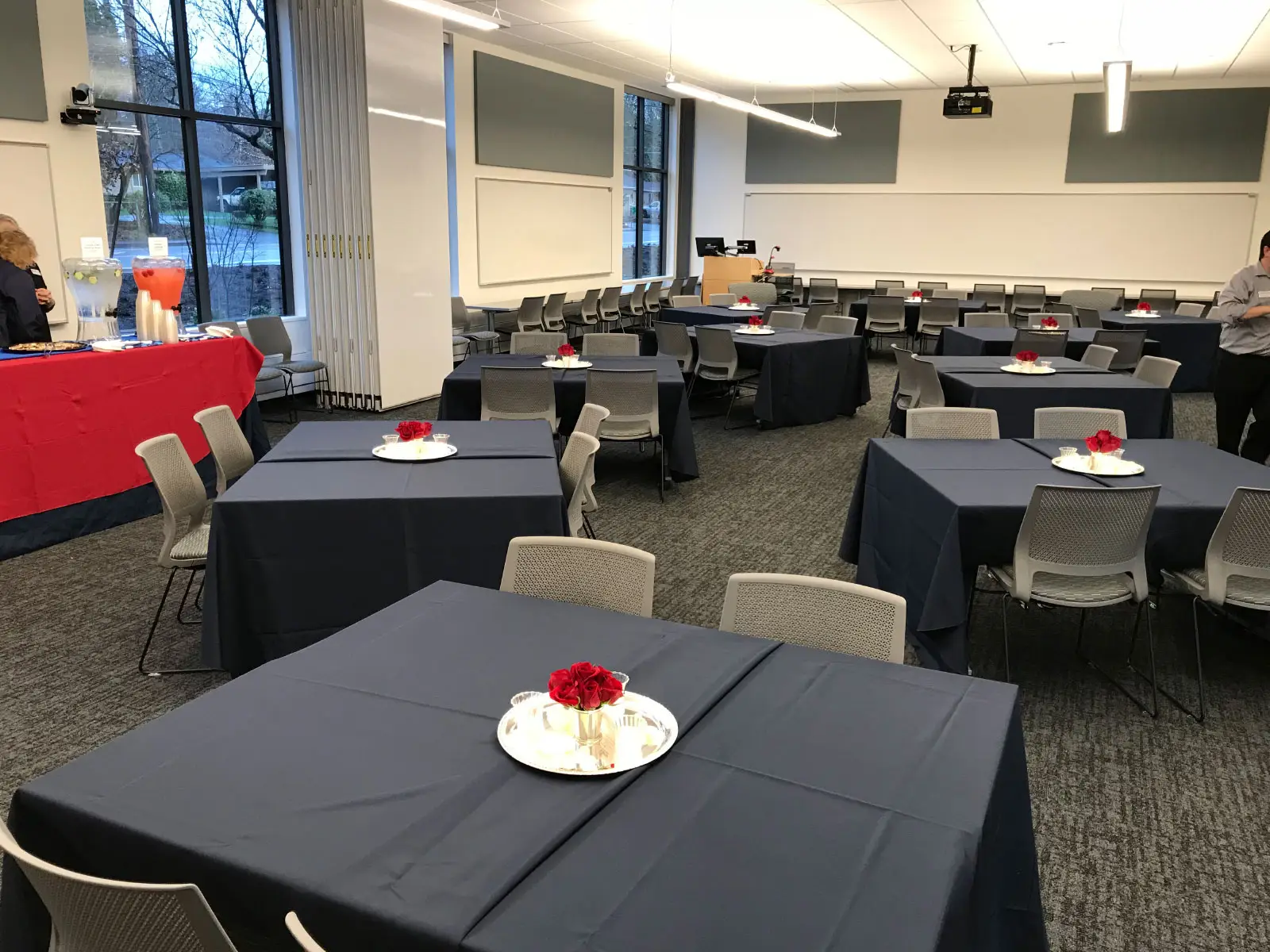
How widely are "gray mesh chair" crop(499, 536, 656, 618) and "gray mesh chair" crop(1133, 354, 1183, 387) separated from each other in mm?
5106

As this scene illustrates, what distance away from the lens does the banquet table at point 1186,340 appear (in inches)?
416

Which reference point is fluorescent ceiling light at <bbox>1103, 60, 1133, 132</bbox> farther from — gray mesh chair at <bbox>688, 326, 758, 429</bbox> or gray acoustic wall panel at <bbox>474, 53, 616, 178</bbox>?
gray acoustic wall panel at <bbox>474, 53, 616, 178</bbox>

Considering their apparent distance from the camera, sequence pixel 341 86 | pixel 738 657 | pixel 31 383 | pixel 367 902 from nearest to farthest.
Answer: pixel 367 902 → pixel 738 657 → pixel 31 383 → pixel 341 86

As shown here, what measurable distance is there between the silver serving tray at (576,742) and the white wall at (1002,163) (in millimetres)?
14059

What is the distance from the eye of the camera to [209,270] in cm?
842

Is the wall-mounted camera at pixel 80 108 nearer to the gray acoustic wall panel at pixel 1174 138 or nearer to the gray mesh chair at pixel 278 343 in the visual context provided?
the gray mesh chair at pixel 278 343

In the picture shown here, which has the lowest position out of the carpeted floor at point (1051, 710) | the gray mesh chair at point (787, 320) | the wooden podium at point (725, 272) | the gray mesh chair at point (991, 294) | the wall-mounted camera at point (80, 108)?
the carpeted floor at point (1051, 710)

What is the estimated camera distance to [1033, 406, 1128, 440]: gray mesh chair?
16.5 feet

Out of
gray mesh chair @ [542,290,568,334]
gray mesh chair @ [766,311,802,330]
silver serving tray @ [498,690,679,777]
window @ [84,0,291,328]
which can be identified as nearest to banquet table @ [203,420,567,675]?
silver serving tray @ [498,690,679,777]

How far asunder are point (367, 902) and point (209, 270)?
801 cm

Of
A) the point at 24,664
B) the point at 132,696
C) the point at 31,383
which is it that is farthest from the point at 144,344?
the point at 132,696

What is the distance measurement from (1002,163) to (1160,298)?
3066 millimetres

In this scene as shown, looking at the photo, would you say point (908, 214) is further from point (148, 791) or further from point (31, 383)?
point (148, 791)

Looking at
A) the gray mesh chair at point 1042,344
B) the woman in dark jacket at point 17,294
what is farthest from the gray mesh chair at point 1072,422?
the woman in dark jacket at point 17,294
